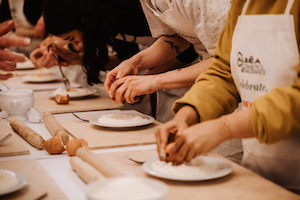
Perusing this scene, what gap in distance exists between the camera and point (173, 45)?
2.25 meters

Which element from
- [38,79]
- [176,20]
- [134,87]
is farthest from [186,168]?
[38,79]

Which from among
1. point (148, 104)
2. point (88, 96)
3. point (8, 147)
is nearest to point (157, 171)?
point (8, 147)

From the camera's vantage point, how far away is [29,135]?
1527 mm

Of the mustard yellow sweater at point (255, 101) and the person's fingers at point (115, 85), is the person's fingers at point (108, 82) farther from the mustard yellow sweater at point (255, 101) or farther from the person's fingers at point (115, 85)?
the mustard yellow sweater at point (255, 101)

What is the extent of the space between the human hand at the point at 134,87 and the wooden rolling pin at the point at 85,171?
2.47 feet

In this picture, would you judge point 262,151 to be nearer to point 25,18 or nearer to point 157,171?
point 157,171

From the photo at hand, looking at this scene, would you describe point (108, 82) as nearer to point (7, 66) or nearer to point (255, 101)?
point (7, 66)

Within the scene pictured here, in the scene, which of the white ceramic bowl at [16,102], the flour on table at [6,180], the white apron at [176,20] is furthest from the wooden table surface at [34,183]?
the white apron at [176,20]

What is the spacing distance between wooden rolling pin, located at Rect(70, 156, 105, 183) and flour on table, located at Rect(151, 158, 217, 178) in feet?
0.57

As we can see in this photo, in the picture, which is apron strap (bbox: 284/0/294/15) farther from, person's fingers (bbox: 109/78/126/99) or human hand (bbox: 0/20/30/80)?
human hand (bbox: 0/20/30/80)

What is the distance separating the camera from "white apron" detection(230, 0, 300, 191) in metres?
1.15

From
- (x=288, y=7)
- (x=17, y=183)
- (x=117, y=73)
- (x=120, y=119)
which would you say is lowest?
(x=120, y=119)

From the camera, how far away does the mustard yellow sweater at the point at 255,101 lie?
3.18 ft

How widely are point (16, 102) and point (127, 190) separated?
1335 millimetres
